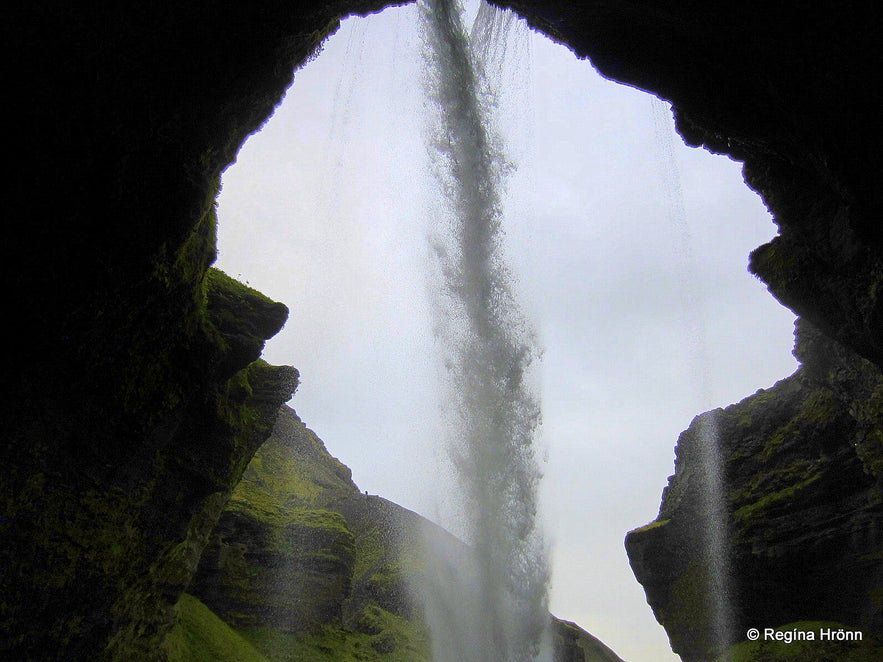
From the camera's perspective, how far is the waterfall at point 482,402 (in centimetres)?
2266

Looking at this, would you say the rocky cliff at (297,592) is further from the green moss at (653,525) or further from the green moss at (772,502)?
the green moss at (772,502)

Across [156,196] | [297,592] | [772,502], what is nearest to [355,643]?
[297,592]

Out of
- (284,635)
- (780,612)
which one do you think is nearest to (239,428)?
(284,635)

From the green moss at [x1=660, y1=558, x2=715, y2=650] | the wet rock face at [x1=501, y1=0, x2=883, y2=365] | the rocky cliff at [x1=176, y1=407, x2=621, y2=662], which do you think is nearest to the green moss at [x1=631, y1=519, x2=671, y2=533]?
the green moss at [x1=660, y1=558, x2=715, y2=650]

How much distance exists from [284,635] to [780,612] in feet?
78.6

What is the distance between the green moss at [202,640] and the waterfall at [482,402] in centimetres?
937

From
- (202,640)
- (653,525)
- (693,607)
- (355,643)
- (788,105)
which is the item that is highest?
(788,105)

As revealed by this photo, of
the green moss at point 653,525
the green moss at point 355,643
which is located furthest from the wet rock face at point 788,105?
the green moss at point 355,643

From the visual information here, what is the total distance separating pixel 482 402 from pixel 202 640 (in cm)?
1691

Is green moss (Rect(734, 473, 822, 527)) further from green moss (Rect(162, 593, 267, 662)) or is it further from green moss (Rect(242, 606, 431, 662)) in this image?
green moss (Rect(162, 593, 267, 662))

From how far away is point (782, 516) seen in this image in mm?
19969

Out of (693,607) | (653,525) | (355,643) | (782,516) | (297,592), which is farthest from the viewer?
(355,643)

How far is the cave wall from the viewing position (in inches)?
319

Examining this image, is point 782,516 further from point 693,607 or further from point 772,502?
point 693,607
